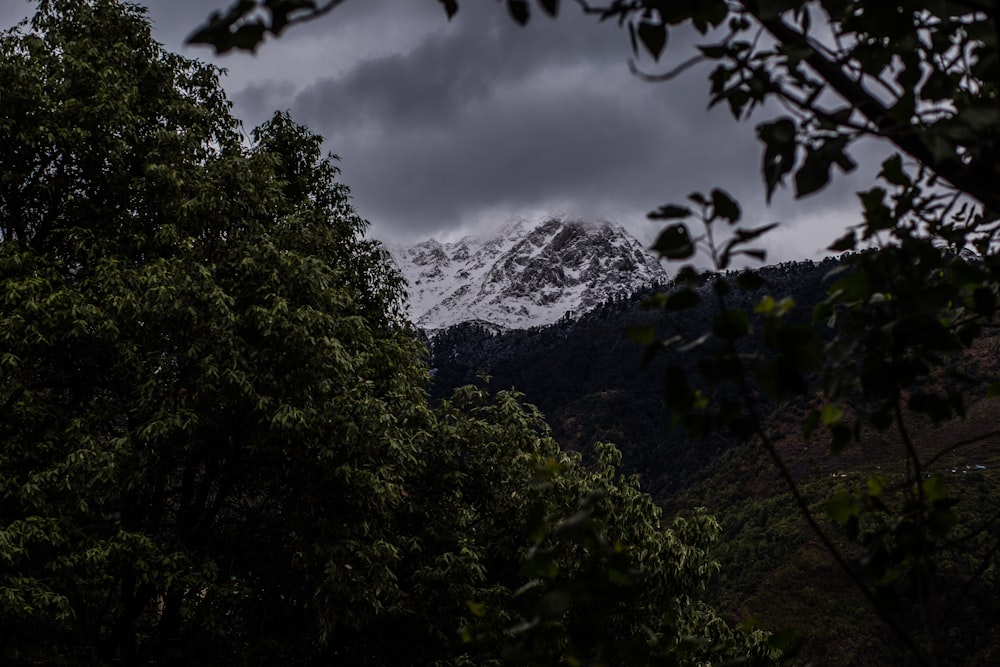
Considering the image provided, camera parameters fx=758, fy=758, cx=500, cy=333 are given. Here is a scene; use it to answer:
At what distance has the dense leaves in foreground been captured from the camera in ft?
27.1

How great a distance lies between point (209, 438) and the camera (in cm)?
907

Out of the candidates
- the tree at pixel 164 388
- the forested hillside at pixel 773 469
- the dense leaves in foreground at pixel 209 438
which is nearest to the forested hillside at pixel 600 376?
the forested hillside at pixel 773 469

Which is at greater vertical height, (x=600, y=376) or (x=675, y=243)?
(x=600, y=376)

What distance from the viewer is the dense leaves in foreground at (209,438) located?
8.27 m

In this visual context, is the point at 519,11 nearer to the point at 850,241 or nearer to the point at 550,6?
the point at 550,6

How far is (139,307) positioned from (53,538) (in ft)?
8.24

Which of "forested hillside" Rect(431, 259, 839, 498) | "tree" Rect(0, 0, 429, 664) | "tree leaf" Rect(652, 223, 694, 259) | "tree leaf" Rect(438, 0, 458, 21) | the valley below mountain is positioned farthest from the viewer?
"forested hillside" Rect(431, 259, 839, 498)

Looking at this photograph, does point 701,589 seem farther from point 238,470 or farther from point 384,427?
point 238,470

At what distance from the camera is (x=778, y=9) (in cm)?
128

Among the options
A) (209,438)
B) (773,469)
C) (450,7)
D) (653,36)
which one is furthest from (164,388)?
(773,469)

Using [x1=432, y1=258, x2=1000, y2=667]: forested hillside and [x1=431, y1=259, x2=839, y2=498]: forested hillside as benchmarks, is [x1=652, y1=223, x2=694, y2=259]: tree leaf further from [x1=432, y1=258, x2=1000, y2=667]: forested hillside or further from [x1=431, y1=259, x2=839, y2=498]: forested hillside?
[x1=431, y1=259, x2=839, y2=498]: forested hillside

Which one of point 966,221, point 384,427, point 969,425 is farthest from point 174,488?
point 969,425

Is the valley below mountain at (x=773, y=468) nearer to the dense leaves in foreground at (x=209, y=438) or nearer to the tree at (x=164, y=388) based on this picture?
the dense leaves in foreground at (x=209, y=438)

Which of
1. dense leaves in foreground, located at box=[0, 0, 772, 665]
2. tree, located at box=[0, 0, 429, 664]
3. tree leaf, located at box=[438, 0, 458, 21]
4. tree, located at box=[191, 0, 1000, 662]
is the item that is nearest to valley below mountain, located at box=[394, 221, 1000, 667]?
tree, located at box=[191, 0, 1000, 662]
